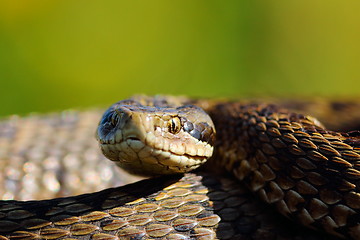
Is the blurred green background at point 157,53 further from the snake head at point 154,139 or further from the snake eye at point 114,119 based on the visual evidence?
the snake eye at point 114,119

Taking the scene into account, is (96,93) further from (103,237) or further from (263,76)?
(103,237)

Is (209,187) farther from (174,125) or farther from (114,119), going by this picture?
(114,119)

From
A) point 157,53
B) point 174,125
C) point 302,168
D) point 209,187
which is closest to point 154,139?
point 174,125

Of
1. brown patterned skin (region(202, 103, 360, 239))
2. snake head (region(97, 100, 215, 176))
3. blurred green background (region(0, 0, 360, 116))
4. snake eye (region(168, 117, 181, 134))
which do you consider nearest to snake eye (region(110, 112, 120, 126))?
snake head (region(97, 100, 215, 176))

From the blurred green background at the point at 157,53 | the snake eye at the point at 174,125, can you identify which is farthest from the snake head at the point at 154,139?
the blurred green background at the point at 157,53

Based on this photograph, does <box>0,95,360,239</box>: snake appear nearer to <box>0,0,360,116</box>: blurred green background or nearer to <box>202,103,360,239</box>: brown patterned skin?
<box>202,103,360,239</box>: brown patterned skin
